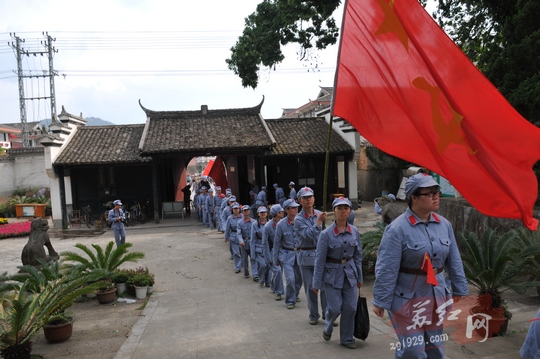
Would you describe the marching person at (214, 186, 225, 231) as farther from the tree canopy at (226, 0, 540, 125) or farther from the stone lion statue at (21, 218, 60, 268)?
the stone lion statue at (21, 218, 60, 268)

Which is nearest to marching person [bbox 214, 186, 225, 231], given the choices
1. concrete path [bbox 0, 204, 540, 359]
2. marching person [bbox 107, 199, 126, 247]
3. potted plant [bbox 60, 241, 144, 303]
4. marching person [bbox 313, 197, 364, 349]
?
marching person [bbox 107, 199, 126, 247]

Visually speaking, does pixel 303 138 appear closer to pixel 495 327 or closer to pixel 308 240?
pixel 308 240

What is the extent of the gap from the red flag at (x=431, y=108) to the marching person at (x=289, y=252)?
3256 mm

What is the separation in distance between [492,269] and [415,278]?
277cm

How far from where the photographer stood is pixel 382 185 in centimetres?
2577

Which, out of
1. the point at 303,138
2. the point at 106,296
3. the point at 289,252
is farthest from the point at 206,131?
the point at 289,252

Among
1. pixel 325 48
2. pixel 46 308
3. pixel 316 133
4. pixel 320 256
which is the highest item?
pixel 325 48

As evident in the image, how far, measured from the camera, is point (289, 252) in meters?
7.52

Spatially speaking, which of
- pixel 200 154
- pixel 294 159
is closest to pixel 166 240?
pixel 200 154

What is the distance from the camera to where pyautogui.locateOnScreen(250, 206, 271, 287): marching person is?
9352 mm

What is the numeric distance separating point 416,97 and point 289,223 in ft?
12.6

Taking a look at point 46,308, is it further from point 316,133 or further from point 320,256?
point 316,133

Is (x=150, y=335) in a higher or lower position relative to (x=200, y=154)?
lower

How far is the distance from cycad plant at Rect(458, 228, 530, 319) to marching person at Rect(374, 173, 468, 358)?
7.27 feet
